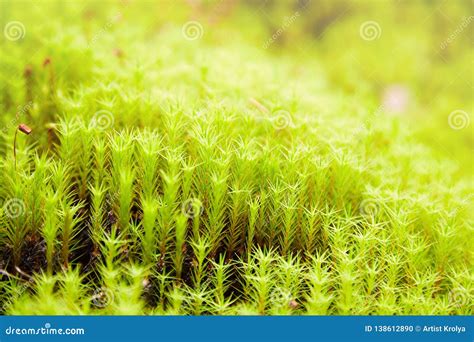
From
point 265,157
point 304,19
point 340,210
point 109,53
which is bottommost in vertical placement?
point 340,210

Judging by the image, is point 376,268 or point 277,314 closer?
point 277,314

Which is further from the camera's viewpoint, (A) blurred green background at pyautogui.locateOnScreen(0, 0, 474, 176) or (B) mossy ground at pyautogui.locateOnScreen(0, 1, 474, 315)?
(A) blurred green background at pyautogui.locateOnScreen(0, 0, 474, 176)

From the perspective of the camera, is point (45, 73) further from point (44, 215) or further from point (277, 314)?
point (277, 314)

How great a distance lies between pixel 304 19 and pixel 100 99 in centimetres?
221

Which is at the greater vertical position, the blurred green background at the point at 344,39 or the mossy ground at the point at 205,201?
the blurred green background at the point at 344,39

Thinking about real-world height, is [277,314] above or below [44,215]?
below

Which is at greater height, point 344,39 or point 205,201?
point 344,39

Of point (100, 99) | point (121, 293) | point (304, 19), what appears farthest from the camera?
point (304, 19)

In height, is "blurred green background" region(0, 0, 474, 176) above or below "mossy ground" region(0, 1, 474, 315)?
above

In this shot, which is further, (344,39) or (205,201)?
(344,39)

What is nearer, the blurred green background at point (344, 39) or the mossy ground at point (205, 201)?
the mossy ground at point (205, 201)

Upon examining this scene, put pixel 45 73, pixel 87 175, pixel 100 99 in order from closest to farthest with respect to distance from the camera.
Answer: pixel 87 175, pixel 100 99, pixel 45 73

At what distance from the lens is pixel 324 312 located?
122 cm
